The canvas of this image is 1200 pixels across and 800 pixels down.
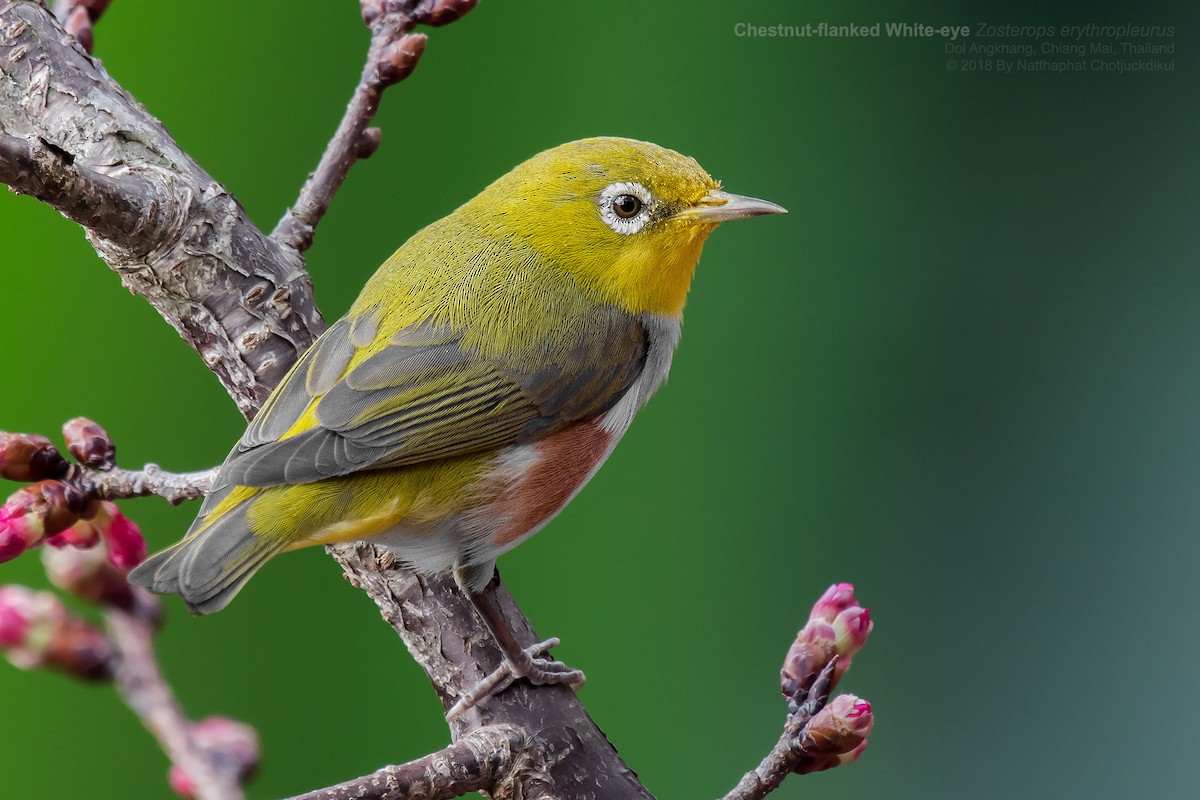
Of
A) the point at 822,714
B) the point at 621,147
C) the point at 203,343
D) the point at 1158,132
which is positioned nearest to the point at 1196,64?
the point at 1158,132

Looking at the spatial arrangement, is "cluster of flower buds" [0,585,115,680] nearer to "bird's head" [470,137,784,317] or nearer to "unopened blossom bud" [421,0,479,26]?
"bird's head" [470,137,784,317]

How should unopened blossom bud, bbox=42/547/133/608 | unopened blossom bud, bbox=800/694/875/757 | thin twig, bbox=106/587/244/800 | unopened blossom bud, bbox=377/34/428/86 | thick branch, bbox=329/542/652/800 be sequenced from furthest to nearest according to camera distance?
unopened blossom bud, bbox=377/34/428/86 → thick branch, bbox=329/542/652/800 → unopened blossom bud, bbox=800/694/875/757 → unopened blossom bud, bbox=42/547/133/608 → thin twig, bbox=106/587/244/800

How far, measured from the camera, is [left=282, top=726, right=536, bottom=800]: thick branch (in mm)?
1869

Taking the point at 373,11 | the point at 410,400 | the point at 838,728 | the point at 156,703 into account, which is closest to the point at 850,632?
the point at 838,728

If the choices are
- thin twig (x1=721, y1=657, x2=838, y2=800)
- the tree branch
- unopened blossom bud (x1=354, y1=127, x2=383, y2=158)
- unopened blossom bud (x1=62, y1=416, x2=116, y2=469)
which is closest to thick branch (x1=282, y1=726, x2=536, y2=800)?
the tree branch

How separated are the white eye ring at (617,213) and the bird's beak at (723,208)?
0.08m

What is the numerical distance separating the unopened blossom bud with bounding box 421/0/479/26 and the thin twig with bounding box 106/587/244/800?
1578 millimetres

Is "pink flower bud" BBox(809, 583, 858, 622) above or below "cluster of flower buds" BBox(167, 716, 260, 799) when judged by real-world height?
above

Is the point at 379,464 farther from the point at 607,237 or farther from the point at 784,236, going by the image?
the point at 784,236

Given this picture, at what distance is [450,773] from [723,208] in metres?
1.40

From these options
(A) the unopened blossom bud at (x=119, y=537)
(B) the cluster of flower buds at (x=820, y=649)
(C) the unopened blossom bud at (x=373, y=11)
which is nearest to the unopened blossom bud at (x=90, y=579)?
(A) the unopened blossom bud at (x=119, y=537)

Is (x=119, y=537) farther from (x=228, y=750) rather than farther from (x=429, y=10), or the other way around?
(x=429, y=10)

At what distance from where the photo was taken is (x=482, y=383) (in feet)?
8.54

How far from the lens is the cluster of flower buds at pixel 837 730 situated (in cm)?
221
